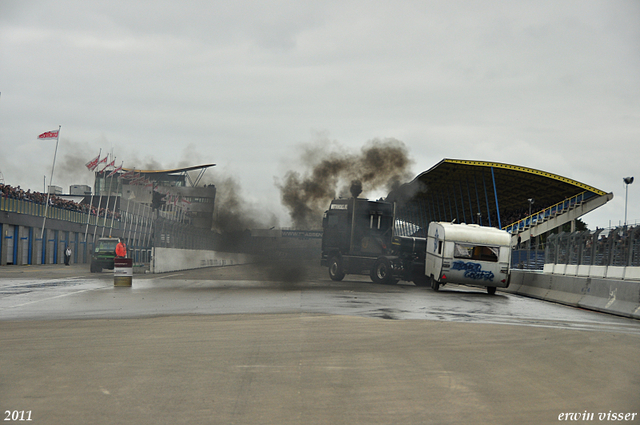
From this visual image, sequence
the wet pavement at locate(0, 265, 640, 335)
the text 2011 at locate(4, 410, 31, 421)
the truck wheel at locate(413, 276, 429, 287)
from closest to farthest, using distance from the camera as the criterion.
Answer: the text 2011 at locate(4, 410, 31, 421)
the wet pavement at locate(0, 265, 640, 335)
the truck wheel at locate(413, 276, 429, 287)

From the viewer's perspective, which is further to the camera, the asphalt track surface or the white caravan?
the white caravan

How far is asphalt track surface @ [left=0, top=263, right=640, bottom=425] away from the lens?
18.1 feet

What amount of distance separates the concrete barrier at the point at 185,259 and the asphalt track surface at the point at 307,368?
23239mm

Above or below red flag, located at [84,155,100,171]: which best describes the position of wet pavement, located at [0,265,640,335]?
below

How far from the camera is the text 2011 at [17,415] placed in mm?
5129

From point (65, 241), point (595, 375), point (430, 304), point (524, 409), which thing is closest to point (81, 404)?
point (524, 409)

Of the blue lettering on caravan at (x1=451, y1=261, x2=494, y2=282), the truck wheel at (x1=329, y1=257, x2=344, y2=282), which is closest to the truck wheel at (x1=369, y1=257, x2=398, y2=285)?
the truck wheel at (x1=329, y1=257, x2=344, y2=282)

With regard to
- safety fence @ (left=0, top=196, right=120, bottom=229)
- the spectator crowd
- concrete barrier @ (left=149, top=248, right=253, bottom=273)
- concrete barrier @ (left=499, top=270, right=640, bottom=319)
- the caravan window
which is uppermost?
the spectator crowd

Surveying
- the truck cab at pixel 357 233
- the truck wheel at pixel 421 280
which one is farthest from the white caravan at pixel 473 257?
the truck cab at pixel 357 233

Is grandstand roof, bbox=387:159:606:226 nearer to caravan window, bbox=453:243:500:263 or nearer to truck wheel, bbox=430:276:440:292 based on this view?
truck wheel, bbox=430:276:440:292

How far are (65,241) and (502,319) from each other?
180 feet

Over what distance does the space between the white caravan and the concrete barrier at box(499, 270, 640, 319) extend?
1457mm

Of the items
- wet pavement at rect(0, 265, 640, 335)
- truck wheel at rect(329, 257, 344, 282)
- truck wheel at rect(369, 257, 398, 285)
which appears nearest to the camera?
wet pavement at rect(0, 265, 640, 335)

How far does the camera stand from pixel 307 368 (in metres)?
7.24
